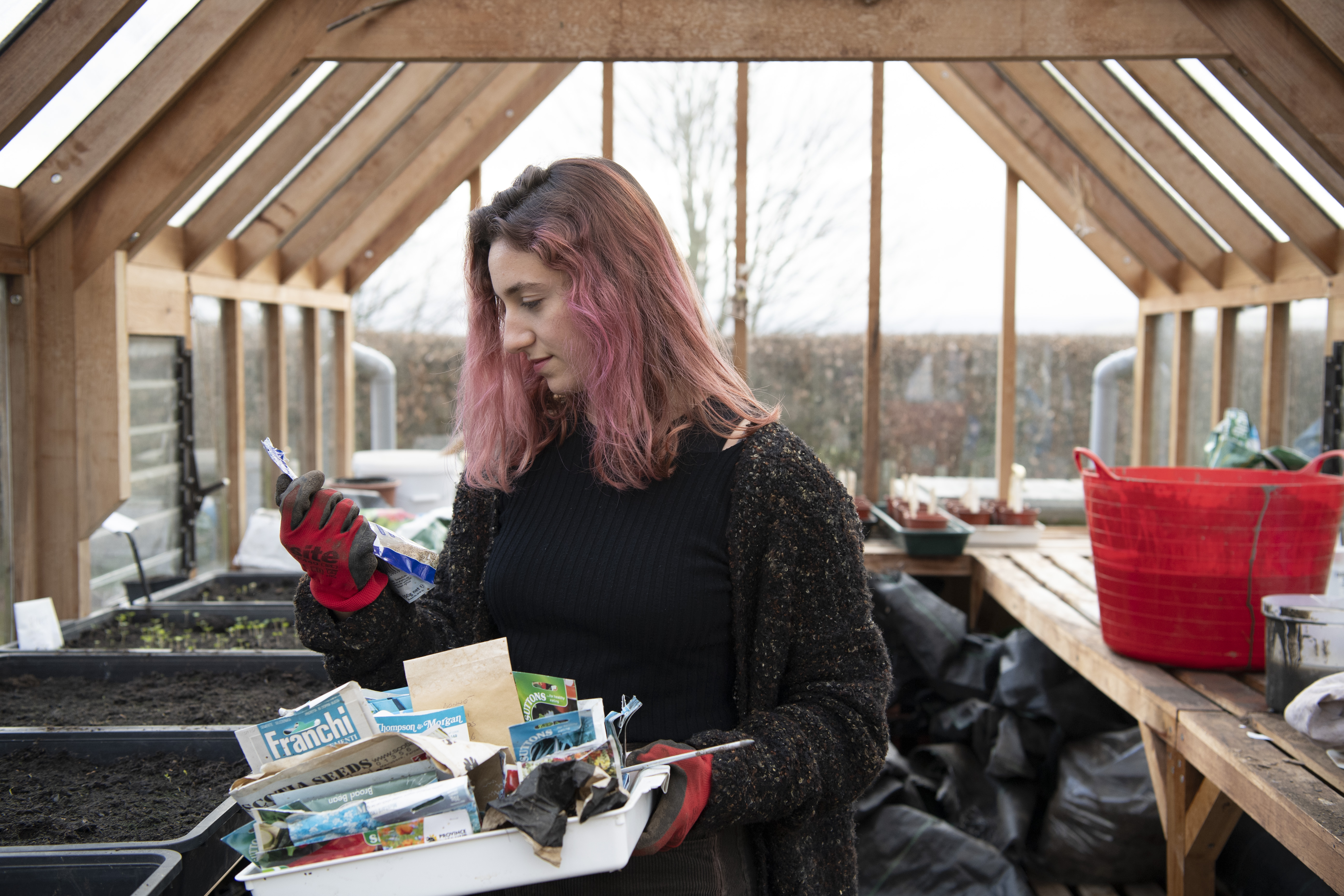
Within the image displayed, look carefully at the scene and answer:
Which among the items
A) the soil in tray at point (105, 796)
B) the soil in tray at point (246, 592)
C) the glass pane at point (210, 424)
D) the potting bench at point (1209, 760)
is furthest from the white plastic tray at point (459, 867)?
the glass pane at point (210, 424)

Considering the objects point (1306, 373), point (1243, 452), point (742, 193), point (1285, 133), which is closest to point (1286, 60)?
point (1285, 133)

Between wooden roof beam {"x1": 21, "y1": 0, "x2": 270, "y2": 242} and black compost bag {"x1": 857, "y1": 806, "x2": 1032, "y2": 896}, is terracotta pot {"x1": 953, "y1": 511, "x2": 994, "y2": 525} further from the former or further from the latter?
wooden roof beam {"x1": 21, "y1": 0, "x2": 270, "y2": 242}

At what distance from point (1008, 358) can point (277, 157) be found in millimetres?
3503

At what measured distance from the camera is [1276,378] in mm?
4039

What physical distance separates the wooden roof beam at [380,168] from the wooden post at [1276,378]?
10.5 ft

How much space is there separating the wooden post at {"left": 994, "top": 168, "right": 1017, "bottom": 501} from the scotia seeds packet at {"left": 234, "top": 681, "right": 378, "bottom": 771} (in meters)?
4.55

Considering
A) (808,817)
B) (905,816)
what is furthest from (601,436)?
(905,816)

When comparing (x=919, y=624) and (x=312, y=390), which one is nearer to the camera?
(x=919, y=624)

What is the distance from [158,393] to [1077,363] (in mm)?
4192

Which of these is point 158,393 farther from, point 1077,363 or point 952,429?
point 1077,363

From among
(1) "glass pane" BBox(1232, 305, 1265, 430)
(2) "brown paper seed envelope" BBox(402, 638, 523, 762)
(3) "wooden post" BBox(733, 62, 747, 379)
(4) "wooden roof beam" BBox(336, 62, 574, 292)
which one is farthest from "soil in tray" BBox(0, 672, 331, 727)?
(1) "glass pane" BBox(1232, 305, 1265, 430)

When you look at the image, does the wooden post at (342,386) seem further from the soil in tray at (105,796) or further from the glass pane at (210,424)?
the soil in tray at (105,796)

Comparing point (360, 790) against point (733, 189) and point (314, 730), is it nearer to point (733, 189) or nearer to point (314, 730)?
point (314, 730)

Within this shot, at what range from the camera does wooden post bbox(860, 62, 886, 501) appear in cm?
512
